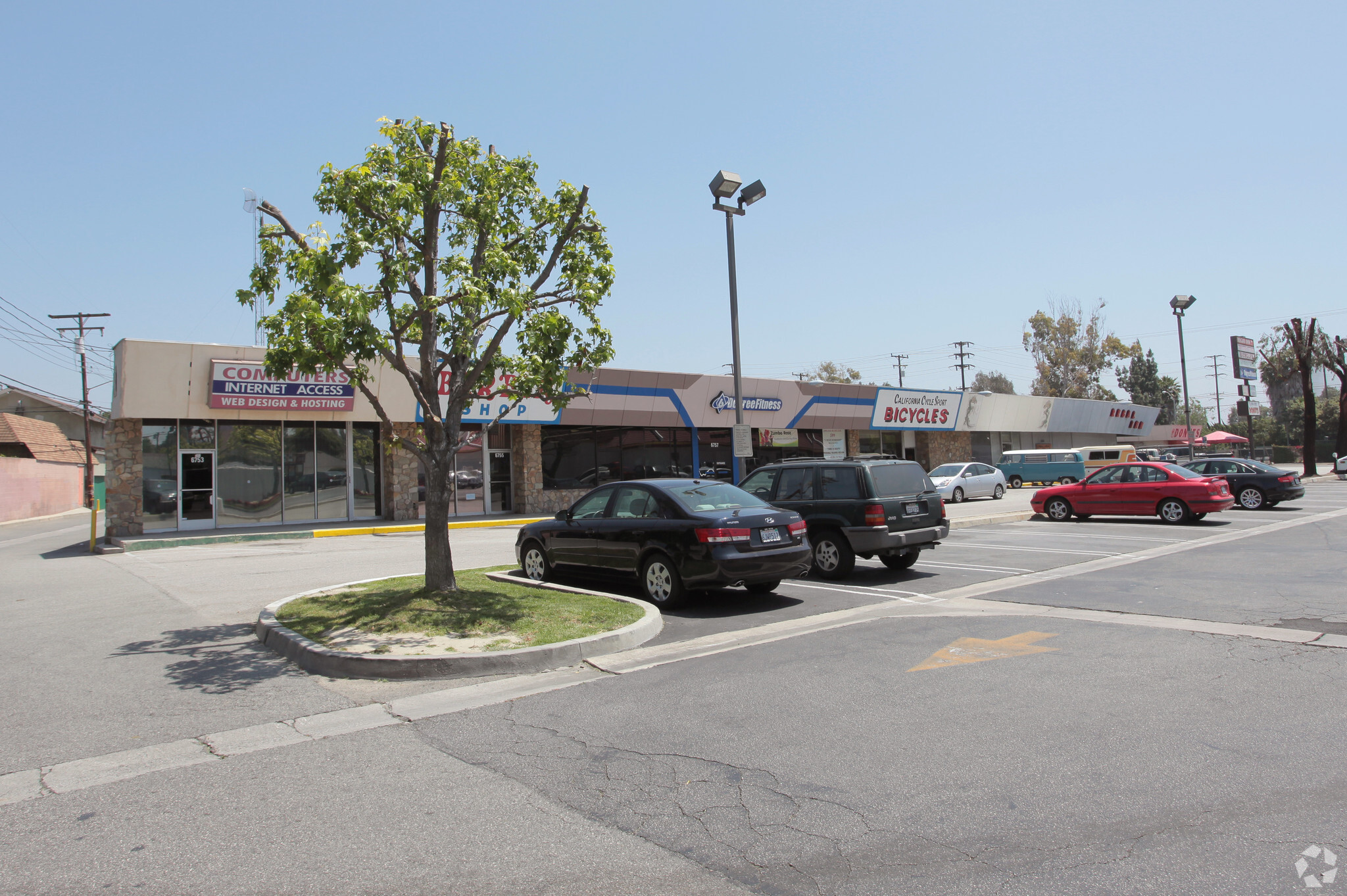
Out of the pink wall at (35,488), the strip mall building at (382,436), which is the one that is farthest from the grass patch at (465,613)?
the pink wall at (35,488)

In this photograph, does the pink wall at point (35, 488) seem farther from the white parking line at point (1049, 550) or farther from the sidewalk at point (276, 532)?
the white parking line at point (1049, 550)

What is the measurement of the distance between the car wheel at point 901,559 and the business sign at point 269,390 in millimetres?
15236

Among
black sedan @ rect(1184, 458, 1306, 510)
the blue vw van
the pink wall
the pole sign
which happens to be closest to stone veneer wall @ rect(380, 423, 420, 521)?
the pole sign

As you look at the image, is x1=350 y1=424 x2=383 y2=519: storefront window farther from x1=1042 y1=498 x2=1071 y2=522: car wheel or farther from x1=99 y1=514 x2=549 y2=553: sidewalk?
x1=1042 y1=498 x2=1071 y2=522: car wheel

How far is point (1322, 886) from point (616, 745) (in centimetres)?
347

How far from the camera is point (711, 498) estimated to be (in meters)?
10.3

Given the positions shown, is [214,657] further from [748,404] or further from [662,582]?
[748,404]

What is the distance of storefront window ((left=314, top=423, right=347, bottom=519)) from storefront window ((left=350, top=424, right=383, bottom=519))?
0.31 meters

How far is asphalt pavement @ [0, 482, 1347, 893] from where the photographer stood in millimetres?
3561

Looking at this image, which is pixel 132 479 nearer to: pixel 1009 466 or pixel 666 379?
pixel 666 379

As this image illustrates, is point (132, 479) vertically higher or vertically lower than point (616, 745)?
higher

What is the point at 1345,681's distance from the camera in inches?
237

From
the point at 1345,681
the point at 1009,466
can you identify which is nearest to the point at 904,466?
the point at 1345,681

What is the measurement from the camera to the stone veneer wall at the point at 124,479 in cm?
2195
